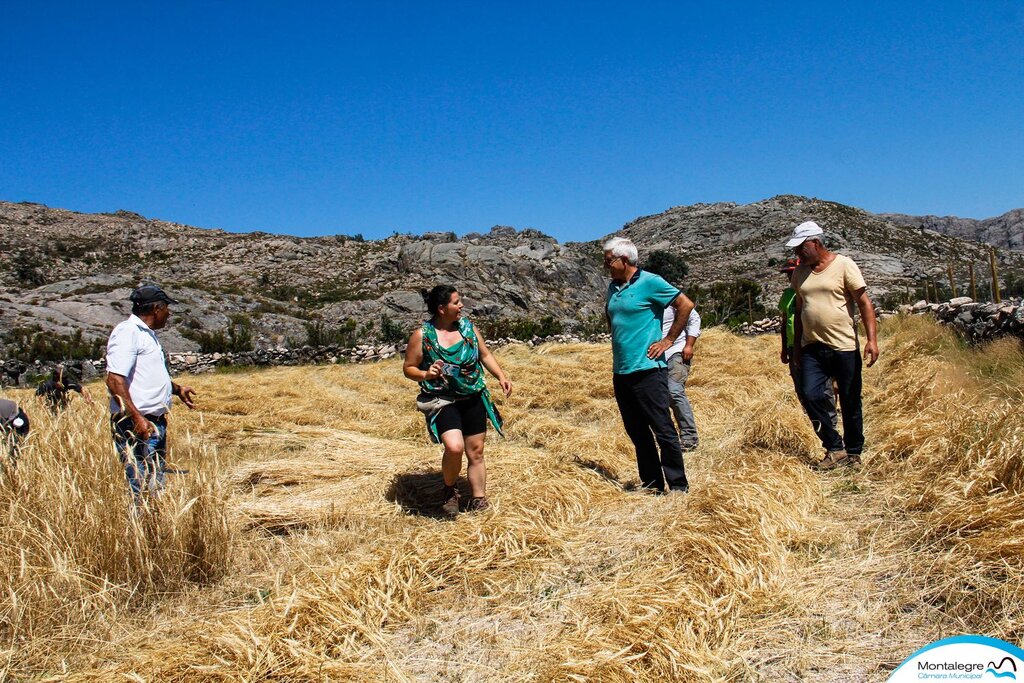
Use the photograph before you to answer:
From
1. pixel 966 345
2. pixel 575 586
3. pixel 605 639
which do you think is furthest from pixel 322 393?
pixel 966 345

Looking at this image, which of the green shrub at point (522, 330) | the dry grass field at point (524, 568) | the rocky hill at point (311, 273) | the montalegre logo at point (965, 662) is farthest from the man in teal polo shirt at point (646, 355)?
the green shrub at point (522, 330)

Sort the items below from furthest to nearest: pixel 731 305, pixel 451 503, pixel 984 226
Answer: pixel 984 226 → pixel 731 305 → pixel 451 503

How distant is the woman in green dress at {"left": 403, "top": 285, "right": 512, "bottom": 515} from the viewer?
381cm

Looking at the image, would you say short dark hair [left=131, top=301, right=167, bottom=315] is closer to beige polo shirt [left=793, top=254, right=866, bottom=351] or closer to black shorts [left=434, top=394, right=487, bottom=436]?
black shorts [left=434, top=394, right=487, bottom=436]

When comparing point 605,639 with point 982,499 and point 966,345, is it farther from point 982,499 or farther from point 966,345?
point 966,345

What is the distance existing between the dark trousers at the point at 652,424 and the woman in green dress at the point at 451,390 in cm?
83

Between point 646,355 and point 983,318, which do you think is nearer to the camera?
point 646,355

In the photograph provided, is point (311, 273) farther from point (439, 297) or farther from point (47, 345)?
point (439, 297)

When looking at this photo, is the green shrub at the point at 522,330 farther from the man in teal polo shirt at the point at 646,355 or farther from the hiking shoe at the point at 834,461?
the hiking shoe at the point at 834,461

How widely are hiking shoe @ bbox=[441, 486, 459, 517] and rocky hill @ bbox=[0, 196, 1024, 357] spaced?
14.9m

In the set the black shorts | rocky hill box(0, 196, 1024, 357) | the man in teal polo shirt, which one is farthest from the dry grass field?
rocky hill box(0, 196, 1024, 357)

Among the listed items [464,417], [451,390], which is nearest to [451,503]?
[464,417]

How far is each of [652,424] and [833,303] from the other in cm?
137

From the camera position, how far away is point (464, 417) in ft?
12.7
